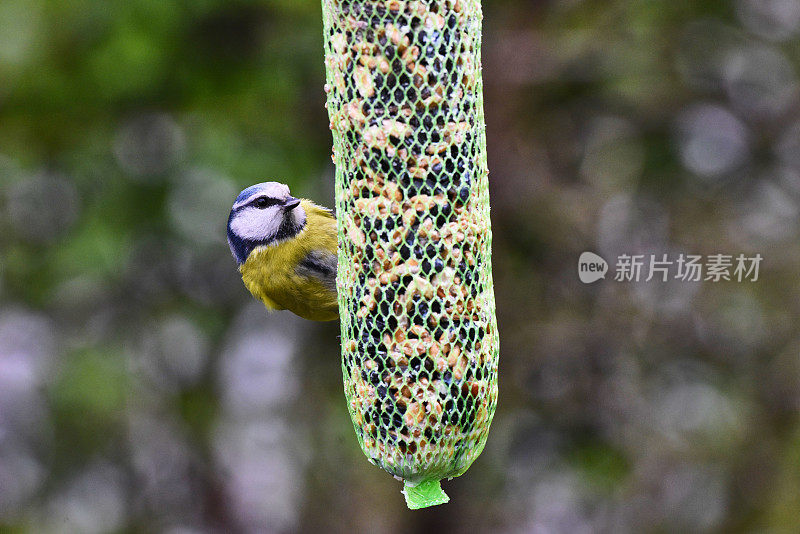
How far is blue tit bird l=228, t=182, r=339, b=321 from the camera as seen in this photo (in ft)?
10.5

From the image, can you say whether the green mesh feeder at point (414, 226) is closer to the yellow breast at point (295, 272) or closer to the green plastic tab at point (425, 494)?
the green plastic tab at point (425, 494)

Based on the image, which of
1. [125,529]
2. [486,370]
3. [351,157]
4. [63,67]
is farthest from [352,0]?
[125,529]

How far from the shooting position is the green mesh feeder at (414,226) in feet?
7.60

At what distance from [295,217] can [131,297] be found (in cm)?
196

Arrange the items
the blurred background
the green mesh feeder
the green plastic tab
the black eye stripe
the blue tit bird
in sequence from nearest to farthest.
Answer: the green mesh feeder → the green plastic tab → the black eye stripe → the blue tit bird → the blurred background

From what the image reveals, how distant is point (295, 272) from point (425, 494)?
0.98 meters

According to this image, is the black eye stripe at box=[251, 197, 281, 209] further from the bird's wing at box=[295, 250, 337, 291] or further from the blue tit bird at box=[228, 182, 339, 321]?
the bird's wing at box=[295, 250, 337, 291]

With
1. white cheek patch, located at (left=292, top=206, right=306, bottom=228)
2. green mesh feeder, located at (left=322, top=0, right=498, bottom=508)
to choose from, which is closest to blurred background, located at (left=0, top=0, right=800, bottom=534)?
white cheek patch, located at (left=292, top=206, right=306, bottom=228)

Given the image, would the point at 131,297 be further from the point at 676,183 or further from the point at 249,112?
the point at 676,183

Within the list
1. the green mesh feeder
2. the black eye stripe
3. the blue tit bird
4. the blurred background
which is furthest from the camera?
the blurred background

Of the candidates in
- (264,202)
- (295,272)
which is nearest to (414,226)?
(264,202)

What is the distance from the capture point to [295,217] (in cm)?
324

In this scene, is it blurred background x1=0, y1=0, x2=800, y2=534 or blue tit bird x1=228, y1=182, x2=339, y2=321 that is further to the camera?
blurred background x1=0, y1=0, x2=800, y2=534

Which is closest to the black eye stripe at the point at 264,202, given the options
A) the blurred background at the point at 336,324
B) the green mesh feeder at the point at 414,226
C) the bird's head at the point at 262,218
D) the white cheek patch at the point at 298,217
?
the bird's head at the point at 262,218
